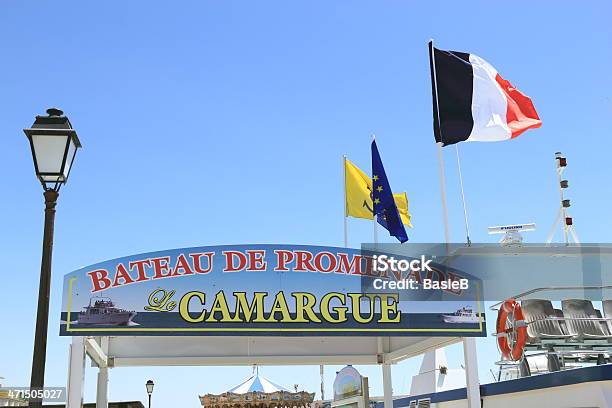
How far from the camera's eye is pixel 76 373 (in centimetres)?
1020

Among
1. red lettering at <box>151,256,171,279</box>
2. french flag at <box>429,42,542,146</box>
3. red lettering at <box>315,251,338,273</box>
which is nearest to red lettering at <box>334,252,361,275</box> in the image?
red lettering at <box>315,251,338,273</box>

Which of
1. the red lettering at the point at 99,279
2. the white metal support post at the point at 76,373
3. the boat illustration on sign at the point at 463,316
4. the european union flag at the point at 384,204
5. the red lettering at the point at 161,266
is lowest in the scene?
the white metal support post at the point at 76,373

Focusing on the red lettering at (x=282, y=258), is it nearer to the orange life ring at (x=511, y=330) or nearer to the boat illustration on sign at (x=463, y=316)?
the boat illustration on sign at (x=463, y=316)

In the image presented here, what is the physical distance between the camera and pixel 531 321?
1276cm

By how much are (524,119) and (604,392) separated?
29.9 ft

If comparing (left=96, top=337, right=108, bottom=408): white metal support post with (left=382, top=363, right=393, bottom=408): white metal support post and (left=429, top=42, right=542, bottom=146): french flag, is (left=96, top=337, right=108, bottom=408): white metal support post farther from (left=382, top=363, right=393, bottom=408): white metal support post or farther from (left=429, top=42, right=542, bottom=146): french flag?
(left=429, top=42, right=542, bottom=146): french flag

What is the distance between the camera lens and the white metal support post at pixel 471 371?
1150cm

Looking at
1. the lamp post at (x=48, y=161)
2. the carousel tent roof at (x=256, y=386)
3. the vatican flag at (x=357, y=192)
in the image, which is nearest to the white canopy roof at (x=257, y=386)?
the carousel tent roof at (x=256, y=386)

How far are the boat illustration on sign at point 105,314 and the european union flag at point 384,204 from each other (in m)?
8.94

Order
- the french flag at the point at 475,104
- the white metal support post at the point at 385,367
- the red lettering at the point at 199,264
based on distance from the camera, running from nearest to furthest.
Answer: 1. the red lettering at the point at 199,264
2. the white metal support post at the point at 385,367
3. the french flag at the point at 475,104

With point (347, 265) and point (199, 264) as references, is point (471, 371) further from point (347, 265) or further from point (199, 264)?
point (199, 264)

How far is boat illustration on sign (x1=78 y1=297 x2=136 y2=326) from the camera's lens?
33.1 ft

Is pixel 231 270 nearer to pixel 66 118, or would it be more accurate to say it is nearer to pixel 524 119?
pixel 66 118

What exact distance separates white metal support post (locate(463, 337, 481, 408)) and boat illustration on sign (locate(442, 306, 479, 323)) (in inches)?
25.3
